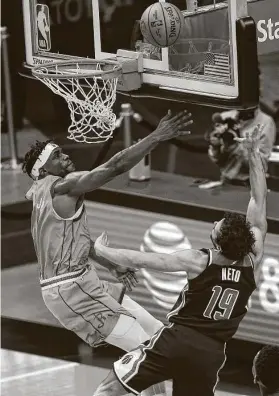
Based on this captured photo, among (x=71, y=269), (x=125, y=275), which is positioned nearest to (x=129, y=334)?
(x=125, y=275)

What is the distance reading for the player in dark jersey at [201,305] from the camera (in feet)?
18.9

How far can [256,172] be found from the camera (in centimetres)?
607

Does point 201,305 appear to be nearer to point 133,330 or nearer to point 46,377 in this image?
point 133,330

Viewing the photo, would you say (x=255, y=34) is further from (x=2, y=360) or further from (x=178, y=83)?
(x=2, y=360)

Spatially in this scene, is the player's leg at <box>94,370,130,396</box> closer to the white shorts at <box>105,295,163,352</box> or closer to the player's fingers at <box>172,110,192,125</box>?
the white shorts at <box>105,295,163,352</box>

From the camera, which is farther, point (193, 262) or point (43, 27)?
point (43, 27)

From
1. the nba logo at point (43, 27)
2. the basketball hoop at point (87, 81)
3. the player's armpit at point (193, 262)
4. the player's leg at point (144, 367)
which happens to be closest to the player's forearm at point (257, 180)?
the player's armpit at point (193, 262)

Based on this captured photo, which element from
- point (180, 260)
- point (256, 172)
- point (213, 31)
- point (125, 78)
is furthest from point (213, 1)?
point (180, 260)

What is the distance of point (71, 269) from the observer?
21.4 feet

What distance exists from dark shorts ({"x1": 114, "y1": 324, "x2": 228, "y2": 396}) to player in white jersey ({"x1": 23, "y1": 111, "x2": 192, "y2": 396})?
1.47 feet

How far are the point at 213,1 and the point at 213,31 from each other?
0.19m

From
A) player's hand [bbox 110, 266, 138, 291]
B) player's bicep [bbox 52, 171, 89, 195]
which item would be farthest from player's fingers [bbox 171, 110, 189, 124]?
player's hand [bbox 110, 266, 138, 291]

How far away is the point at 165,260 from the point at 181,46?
1.58 m

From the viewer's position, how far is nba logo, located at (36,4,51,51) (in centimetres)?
753
